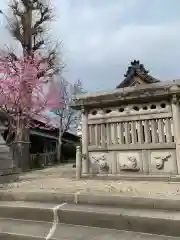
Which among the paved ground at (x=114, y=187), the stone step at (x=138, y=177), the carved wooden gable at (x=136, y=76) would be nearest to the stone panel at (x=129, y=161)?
the stone step at (x=138, y=177)

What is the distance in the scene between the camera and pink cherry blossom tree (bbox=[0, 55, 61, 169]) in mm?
14961

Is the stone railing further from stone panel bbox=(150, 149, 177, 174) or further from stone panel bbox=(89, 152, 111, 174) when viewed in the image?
stone panel bbox=(150, 149, 177, 174)

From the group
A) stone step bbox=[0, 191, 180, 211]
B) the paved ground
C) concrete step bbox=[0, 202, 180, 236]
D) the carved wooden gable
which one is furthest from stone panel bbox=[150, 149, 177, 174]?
the carved wooden gable

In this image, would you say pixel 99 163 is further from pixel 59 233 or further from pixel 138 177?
pixel 59 233

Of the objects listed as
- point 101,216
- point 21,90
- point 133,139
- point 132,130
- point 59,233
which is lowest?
point 59,233

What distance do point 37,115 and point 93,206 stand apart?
1461 centimetres

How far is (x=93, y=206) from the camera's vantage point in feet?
10.7

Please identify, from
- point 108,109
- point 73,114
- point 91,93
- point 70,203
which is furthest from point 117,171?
point 73,114

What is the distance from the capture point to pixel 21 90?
1545 centimetres

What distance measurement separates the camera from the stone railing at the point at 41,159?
1914 cm

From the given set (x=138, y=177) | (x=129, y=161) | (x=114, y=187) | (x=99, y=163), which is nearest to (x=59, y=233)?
(x=114, y=187)

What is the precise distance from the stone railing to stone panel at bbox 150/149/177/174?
1437cm

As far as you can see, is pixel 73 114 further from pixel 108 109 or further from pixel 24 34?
pixel 108 109

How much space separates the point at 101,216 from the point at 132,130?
3.02 m
